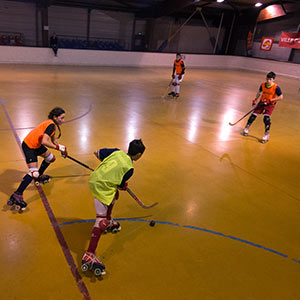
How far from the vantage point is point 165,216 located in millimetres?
4570

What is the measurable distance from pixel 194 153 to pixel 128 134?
6.72 feet

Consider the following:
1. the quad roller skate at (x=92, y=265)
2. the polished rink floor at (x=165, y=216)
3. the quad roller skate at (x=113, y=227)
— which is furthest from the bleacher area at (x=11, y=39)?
the quad roller skate at (x=92, y=265)

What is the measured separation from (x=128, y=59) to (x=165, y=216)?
21.7 m

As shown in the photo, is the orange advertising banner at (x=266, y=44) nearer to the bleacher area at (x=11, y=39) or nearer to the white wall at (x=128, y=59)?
the white wall at (x=128, y=59)

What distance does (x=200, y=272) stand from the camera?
3.52 metres

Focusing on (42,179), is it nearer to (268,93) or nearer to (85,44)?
(268,93)

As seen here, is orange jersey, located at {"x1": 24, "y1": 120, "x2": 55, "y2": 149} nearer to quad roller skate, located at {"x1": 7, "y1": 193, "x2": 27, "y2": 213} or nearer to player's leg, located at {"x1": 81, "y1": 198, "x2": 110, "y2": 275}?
quad roller skate, located at {"x1": 7, "y1": 193, "x2": 27, "y2": 213}

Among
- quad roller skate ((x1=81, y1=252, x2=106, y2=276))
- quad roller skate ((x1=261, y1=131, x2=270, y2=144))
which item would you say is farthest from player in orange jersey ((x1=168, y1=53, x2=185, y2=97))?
quad roller skate ((x1=81, y1=252, x2=106, y2=276))

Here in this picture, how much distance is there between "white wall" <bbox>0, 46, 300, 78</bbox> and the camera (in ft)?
66.1

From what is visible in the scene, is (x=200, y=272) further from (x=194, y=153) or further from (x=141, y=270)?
(x=194, y=153)

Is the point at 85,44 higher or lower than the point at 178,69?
lower

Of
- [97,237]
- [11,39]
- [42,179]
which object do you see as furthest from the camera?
[11,39]

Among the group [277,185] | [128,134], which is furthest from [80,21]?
[277,185]

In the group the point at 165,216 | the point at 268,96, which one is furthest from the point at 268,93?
the point at 165,216
